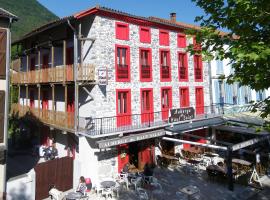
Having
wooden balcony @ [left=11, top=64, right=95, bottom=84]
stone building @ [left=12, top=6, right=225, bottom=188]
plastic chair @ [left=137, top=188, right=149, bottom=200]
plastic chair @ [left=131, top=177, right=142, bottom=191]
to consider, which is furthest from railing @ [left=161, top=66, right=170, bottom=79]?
plastic chair @ [left=137, top=188, right=149, bottom=200]

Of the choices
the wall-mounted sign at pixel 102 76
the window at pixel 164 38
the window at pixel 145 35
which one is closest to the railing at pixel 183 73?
the window at pixel 164 38

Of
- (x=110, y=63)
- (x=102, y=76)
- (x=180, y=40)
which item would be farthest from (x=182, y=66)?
(x=102, y=76)

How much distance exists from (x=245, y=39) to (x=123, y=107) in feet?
38.4

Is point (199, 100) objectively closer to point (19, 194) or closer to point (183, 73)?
point (183, 73)

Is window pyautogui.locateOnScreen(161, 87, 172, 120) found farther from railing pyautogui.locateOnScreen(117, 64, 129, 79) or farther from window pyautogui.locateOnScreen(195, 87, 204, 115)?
railing pyautogui.locateOnScreen(117, 64, 129, 79)

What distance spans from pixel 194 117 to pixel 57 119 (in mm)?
10303

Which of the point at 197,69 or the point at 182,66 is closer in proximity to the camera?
the point at 182,66

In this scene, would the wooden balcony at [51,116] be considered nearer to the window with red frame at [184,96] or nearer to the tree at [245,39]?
the window with red frame at [184,96]

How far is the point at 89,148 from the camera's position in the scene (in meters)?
17.4

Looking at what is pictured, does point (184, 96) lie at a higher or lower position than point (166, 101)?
higher

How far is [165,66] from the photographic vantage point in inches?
872

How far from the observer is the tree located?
7.61 m

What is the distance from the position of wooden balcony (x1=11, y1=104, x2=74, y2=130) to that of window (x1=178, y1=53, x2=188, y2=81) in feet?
32.2

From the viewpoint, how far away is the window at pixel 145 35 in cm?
2039
